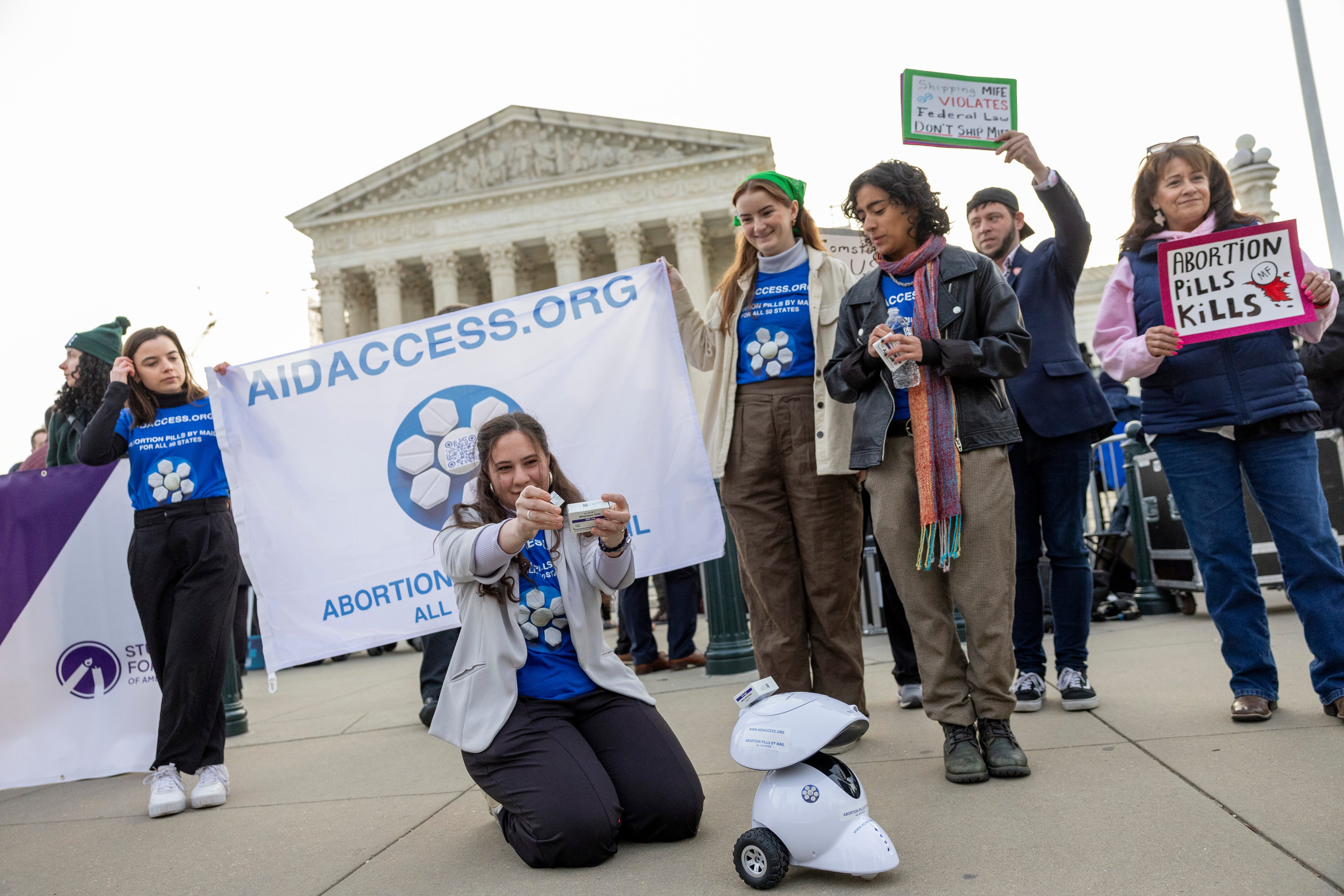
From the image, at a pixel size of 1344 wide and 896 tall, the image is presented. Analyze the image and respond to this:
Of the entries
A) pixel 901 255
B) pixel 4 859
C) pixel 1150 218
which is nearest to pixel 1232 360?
pixel 1150 218

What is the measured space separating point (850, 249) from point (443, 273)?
38948 millimetres

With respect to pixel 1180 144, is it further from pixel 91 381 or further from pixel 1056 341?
pixel 91 381

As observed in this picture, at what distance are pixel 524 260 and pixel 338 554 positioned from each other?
139 feet

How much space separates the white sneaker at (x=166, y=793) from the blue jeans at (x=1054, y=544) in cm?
315

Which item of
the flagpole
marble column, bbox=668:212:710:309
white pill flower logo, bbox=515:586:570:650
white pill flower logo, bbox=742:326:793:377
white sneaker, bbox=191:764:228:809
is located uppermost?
marble column, bbox=668:212:710:309

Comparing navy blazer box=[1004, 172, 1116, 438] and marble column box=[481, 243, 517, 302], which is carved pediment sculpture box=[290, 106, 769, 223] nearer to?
marble column box=[481, 243, 517, 302]

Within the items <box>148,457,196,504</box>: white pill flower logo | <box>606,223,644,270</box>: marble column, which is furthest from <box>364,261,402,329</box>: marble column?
<box>148,457,196,504</box>: white pill flower logo

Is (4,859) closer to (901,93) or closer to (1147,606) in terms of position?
(901,93)

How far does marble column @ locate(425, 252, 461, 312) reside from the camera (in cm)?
4322

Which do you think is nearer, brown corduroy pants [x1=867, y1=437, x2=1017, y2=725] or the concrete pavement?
the concrete pavement

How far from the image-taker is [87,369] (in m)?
4.37

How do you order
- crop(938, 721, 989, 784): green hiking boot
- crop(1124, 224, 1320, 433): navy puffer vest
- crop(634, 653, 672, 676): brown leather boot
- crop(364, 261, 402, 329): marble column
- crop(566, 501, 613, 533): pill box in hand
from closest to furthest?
crop(566, 501, 613, 533): pill box in hand
crop(938, 721, 989, 784): green hiking boot
crop(1124, 224, 1320, 433): navy puffer vest
crop(634, 653, 672, 676): brown leather boot
crop(364, 261, 402, 329): marble column

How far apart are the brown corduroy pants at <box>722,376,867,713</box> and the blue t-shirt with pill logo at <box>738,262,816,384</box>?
49mm

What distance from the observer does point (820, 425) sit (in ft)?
11.1
